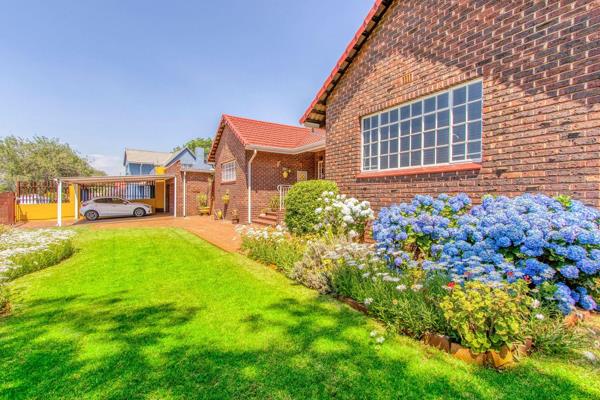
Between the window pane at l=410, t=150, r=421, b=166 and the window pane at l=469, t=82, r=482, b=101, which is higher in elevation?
the window pane at l=469, t=82, r=482, b=101

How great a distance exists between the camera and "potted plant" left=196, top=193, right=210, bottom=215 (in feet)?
62.6

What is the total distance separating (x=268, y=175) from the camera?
14086 mm

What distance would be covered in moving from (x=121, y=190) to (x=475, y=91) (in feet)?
79.3

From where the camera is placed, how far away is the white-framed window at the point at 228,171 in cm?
1579

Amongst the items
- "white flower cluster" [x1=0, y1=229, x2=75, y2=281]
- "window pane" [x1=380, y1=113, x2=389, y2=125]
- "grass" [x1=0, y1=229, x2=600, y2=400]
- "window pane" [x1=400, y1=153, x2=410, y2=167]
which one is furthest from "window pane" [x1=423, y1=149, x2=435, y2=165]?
"white flower cluster" [x1=0, y1=229, x2=75, y2=281]

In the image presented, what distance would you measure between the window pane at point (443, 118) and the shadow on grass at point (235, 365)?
4.32m

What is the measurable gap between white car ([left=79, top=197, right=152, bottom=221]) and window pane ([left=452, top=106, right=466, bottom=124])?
65.9 feet

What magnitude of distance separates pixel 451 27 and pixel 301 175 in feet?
32.5

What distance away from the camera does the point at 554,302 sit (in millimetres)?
3057

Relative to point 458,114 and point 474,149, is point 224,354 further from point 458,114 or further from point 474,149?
point 458,114

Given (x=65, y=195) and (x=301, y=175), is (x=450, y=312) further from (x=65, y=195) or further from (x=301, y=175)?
(x=65, y=195)

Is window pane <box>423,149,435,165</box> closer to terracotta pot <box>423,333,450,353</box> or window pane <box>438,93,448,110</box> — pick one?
window pane <box>438,93,448,110</box>

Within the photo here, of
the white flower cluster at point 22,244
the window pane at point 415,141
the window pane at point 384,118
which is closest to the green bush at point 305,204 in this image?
the window pane at point 384,118

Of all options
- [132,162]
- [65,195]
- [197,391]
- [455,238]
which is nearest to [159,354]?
[197,391]
